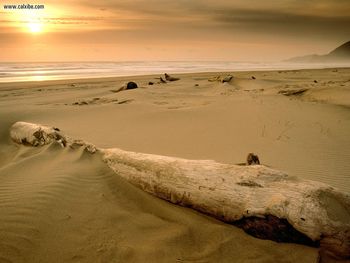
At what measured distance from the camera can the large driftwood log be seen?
249cm

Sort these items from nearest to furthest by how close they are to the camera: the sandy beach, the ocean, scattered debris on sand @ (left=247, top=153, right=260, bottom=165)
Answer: the sandy beach
scattered debris on sand @ (left=247, top=153, right=260, bottom=165)
the ocean

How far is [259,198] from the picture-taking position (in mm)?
2760

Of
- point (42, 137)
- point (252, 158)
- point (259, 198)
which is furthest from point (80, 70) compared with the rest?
point (259, 198)

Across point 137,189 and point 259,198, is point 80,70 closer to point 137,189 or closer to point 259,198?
point 137,189

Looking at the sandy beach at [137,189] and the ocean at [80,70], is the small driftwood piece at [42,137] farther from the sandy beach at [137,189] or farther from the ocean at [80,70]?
the ocean at [80,70]

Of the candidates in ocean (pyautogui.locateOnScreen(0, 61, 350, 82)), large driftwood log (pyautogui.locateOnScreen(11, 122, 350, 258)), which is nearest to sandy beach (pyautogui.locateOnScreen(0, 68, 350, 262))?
large driftwood log (pyautogui.locateOnScreen(11, 122, 350, 258))

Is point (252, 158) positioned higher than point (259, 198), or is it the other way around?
point (252, 158)

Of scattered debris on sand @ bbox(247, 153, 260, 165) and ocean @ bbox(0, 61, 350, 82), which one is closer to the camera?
scattered debris on sand @ bbox(247, 153, 260, 165)

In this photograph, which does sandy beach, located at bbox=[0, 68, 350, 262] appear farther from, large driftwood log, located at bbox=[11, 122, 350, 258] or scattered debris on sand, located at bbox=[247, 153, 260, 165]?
scattered debris on sand, located at bbox=[247, 153, 260, 165]

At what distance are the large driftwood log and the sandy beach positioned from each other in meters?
0.10

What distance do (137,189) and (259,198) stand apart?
1.45 m

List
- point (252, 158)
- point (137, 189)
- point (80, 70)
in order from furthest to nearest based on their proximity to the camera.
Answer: point (80, 70) < point (137, 189) < point (252, 158)

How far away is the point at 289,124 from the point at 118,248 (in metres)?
5.06

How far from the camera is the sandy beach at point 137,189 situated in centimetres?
264
